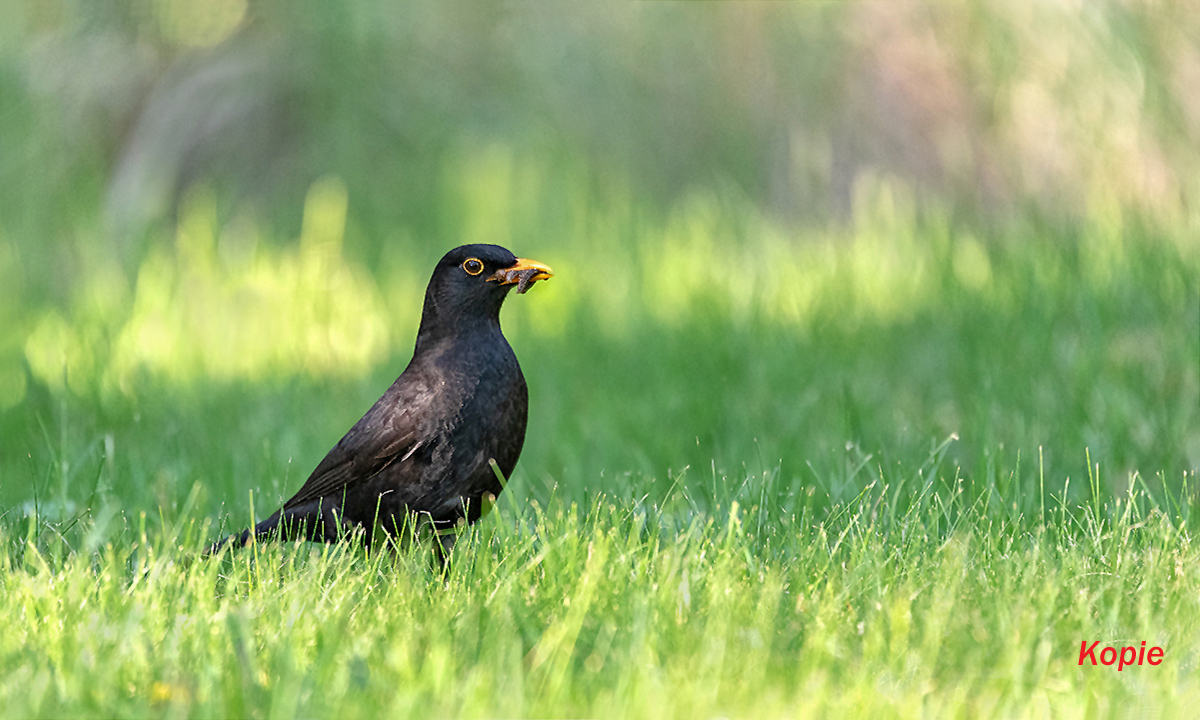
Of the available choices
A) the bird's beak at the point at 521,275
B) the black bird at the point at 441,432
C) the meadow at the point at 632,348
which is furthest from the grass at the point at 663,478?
the bird's beak at the point at 521,275

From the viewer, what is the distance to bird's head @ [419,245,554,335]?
3.70 meters

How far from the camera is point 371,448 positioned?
3648 mm

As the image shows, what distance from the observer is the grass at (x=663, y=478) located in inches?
99.2

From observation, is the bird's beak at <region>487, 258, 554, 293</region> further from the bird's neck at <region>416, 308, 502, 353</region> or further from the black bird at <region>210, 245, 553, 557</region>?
the bird's neck at <region>416, 308, 502, 353</region>

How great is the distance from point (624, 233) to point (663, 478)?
3828mm

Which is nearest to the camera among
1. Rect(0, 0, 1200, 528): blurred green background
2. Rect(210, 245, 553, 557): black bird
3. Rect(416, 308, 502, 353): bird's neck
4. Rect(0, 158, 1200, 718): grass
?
Rect(0, 158, 1200, 718): grass

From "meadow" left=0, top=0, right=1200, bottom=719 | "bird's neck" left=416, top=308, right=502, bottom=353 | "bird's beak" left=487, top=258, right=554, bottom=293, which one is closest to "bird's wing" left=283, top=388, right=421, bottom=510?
"bird's neck" left=416, top=308, right=502, bottom=353

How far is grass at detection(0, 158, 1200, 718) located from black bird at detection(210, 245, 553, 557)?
0.12 metres

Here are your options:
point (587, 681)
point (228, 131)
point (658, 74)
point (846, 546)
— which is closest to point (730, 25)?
point (658, 74)

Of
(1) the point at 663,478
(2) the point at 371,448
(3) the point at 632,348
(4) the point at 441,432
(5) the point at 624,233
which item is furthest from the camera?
(5) the point at 624,233

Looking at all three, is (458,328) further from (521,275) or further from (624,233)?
(624,233)

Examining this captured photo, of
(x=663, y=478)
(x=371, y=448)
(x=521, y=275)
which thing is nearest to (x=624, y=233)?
(x=663, y=478)

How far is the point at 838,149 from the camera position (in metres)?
8.61

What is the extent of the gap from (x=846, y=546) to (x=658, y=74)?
19.5ft
